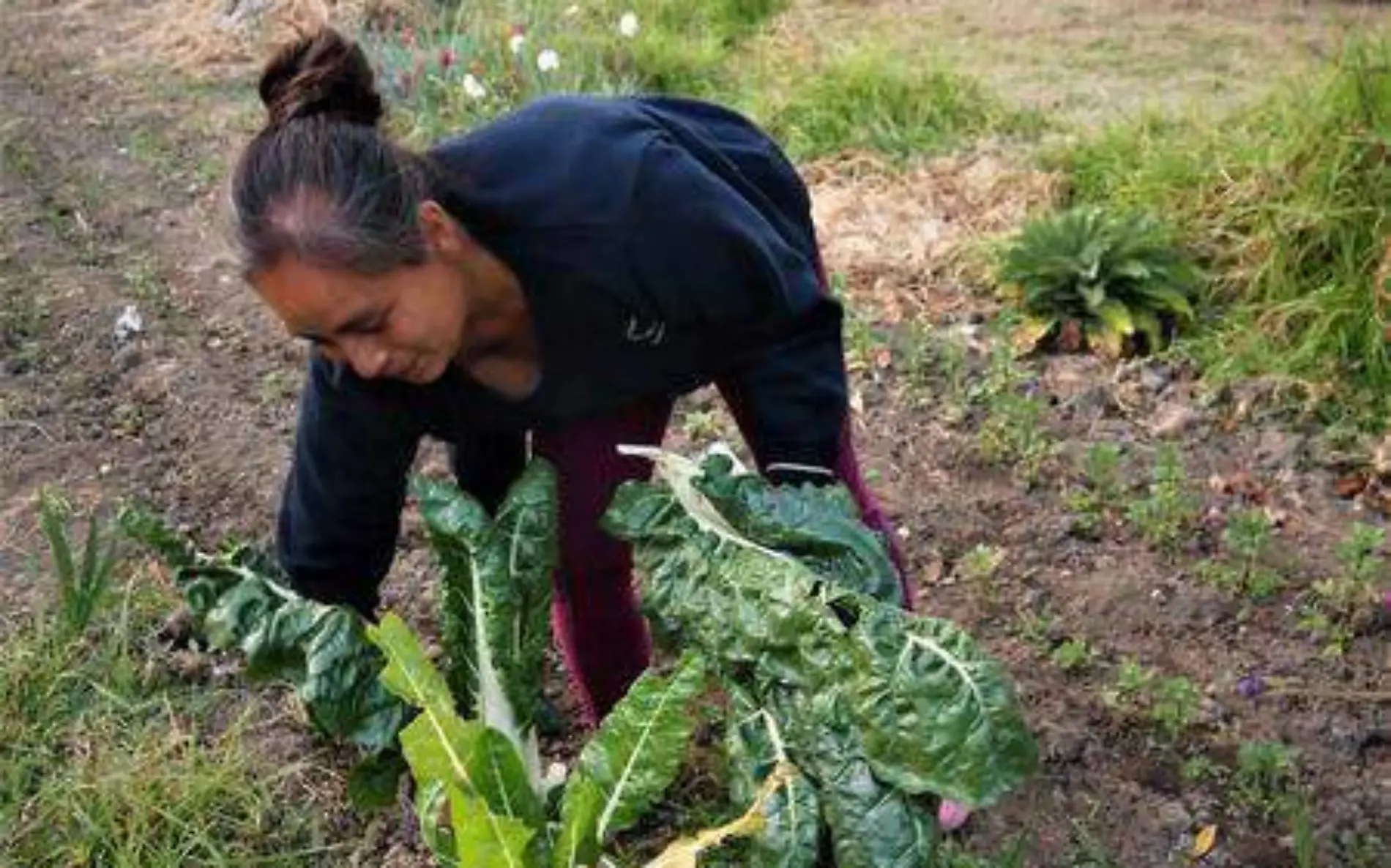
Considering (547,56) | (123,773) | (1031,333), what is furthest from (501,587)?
(547,56)

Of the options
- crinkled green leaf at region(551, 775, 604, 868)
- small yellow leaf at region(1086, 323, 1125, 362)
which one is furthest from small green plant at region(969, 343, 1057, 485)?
crinkled green leaf at region(551, 775, 604, 868)

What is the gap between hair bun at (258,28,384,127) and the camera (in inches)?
79.0

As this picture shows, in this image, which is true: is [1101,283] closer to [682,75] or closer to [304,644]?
[682,75]

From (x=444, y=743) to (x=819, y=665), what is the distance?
47 cm

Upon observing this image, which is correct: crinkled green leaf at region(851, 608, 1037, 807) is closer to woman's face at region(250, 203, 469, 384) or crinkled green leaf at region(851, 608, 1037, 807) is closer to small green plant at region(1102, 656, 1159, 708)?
woman's face at region(250, 203, 469, 384)

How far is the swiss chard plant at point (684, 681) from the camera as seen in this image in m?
1.85

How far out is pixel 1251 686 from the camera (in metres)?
2.92

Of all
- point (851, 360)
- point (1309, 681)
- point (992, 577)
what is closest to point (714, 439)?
point (851, 360)

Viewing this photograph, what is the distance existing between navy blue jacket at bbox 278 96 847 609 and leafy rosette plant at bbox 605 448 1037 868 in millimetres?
174

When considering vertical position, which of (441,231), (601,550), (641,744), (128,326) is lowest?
(128,326)

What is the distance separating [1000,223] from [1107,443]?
1.21 m

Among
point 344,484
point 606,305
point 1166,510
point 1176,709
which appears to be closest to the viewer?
point 606,305

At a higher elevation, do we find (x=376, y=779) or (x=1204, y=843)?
(x=376, y=779)

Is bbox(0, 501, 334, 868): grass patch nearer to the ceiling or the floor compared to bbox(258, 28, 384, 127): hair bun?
nearer to the floor
